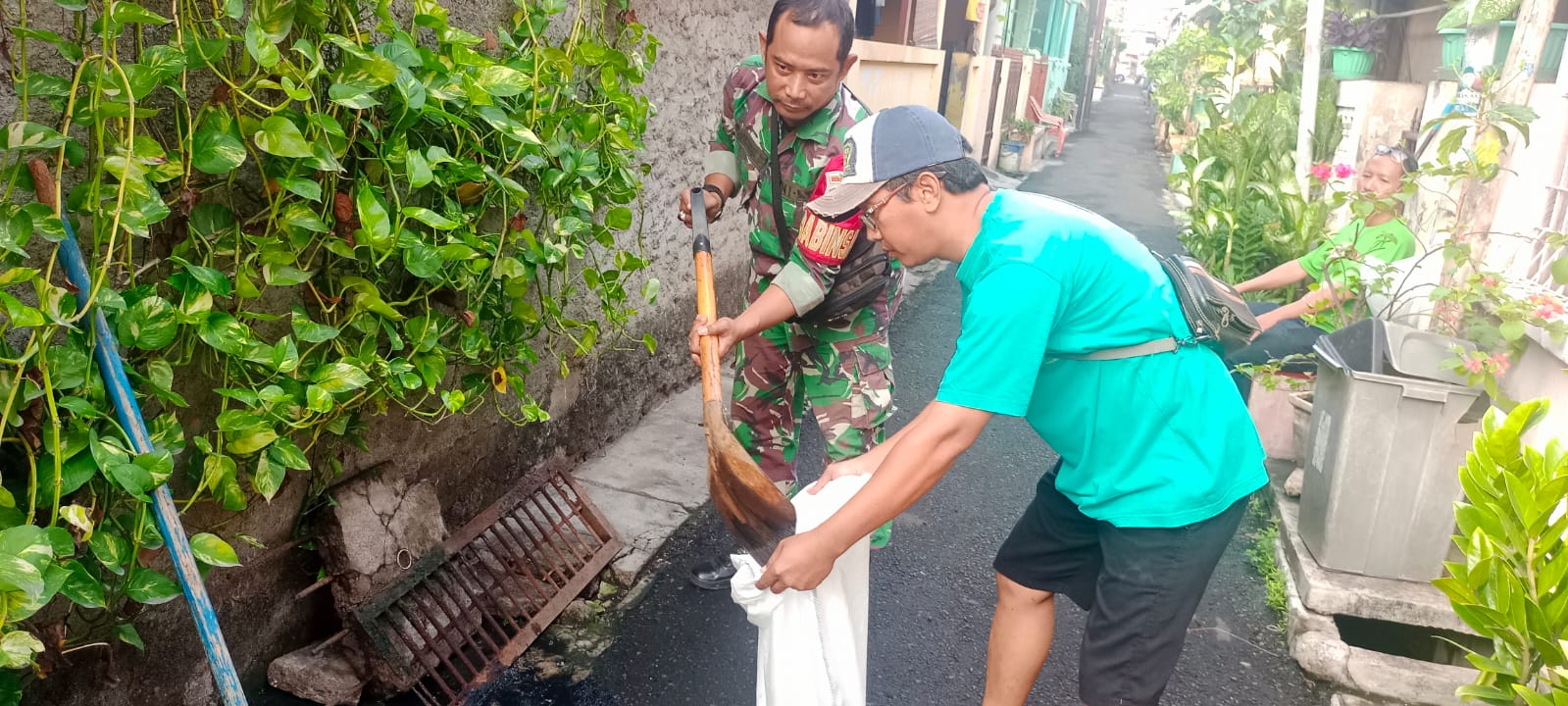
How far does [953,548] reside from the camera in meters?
3.87

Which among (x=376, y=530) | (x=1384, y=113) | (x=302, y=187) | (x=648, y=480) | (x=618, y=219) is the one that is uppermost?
(x=1384, y=113)

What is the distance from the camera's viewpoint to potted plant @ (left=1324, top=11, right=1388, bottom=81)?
28.6 ft

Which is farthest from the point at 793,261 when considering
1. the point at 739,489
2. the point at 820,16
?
the point at 739,489

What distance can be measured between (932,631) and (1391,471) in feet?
5.47

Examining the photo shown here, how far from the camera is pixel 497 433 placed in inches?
135

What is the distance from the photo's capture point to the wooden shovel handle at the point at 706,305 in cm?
242

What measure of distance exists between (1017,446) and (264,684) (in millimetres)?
3535

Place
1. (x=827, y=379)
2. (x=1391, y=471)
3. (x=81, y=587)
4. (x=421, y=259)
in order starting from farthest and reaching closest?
(x=1391, y=471) < (x=827, y=379) < (x=421, y=259) < (x=81, y=587)

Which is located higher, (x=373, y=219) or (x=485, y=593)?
(x=373, y=219)

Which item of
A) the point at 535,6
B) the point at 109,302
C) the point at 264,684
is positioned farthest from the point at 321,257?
the point at 264,684

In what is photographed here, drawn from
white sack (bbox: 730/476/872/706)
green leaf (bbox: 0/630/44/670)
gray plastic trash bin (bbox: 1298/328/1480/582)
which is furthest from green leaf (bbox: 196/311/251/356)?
gray plastic trash bin (bbox: 1298/328/1480/582)

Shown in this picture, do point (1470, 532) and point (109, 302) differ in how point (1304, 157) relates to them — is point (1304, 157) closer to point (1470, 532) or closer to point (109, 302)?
point (1470, 532)

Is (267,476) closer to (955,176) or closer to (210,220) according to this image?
(210,220)

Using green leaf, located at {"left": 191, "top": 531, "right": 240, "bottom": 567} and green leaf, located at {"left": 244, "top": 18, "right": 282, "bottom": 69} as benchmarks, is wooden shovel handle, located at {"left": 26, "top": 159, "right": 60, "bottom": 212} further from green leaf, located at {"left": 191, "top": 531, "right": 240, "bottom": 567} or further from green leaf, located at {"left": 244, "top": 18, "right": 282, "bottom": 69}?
green leaf, located at {"left": 191, "top": 531, "right": 240, "bottom": 567}
